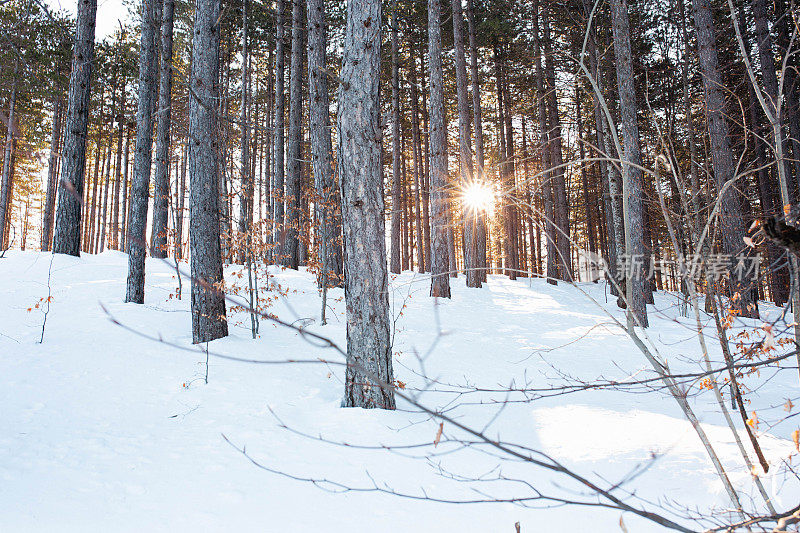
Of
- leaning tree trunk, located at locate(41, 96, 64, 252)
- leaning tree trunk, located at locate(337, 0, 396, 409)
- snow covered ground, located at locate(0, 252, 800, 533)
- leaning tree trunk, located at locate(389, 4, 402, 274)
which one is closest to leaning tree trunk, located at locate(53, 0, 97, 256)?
snow covered ground, located at locate(0, 252, 800, 533)

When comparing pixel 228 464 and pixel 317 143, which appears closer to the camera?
pixel 228 464

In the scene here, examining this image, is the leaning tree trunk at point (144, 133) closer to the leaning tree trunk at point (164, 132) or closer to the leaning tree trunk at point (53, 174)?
the leaning tree trunk at point (164, 132)

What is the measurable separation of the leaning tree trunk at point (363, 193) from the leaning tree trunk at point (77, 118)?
22.5 ft

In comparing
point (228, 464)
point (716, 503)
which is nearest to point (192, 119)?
point (228, 464)

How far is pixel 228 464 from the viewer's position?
2617 mm

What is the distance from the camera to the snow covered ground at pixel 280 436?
7.08 ft

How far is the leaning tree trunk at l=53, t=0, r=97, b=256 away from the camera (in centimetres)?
783

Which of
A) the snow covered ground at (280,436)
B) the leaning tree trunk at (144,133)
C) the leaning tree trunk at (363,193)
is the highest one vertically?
the leaning tree trunk at (144,133)

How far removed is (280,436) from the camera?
10.0 ft

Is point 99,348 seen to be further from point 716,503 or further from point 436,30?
point 436,30

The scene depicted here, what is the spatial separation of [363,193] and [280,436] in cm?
191

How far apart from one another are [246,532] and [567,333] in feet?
20.2

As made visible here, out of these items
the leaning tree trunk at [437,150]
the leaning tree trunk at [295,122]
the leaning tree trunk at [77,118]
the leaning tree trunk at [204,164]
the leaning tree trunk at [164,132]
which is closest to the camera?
the leaning tree trunk at [204,164]

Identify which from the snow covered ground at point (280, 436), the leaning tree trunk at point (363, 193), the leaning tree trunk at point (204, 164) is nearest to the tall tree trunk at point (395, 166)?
the snow covered ground at point (280, 436)
